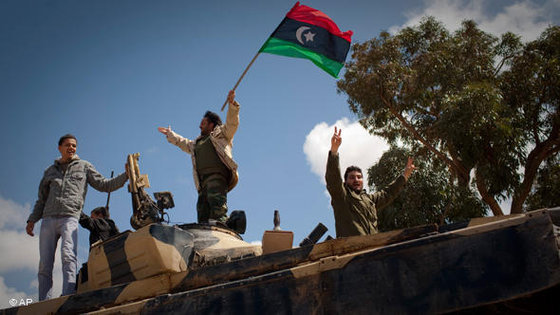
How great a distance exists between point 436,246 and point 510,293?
18.7 inches

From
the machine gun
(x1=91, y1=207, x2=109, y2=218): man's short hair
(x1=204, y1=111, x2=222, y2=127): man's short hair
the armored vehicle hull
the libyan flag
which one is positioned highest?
the libyan flag

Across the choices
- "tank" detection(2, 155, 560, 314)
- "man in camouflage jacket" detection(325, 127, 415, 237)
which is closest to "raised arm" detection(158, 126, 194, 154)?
"man in camouflage jacket" detection(325, 127, 415, 237)

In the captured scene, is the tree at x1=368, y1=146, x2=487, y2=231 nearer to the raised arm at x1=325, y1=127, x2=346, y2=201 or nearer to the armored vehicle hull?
the raised arm at x1=325, y1=127, x2=346, y2=201

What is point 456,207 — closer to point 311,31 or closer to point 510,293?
point 311,31

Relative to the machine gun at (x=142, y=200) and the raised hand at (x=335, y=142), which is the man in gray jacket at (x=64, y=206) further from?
the raised hand at (x=335, y=142)

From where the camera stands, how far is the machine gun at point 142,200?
209 inches

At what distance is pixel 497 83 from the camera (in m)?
14.9

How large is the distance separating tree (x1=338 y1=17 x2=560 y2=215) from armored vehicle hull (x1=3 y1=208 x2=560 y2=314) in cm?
1043

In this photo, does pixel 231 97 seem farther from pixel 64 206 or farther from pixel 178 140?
pixel 64 206

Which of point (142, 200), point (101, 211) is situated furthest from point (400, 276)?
point (101, 211)

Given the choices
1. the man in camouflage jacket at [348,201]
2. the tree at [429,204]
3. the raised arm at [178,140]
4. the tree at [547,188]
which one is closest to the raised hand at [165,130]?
the raised arm at [178,140]

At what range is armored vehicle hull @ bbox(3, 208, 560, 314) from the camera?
3.01 m

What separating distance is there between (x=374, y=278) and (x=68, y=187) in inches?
154

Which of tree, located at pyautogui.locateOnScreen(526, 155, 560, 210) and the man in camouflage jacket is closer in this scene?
the man in camouflage jacket
